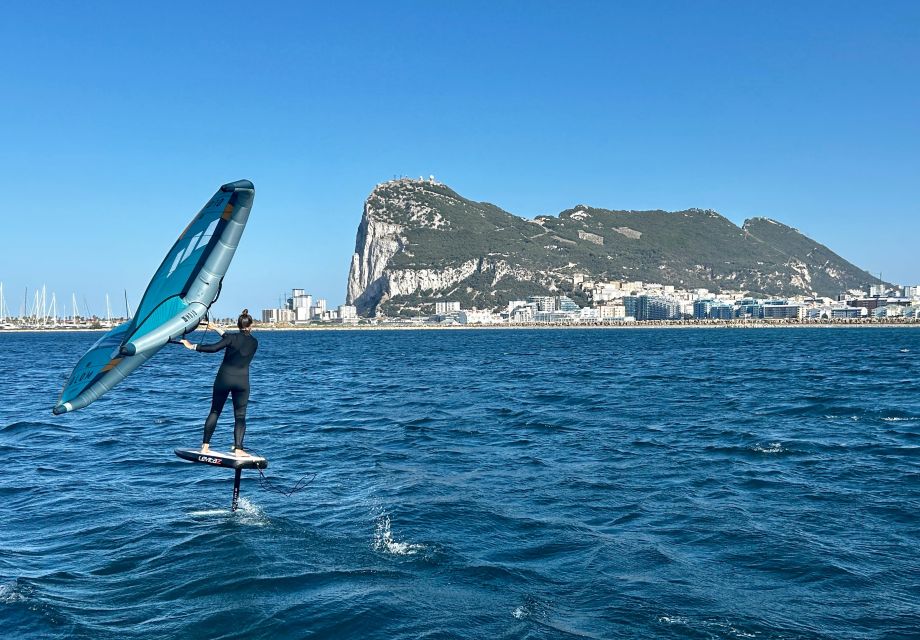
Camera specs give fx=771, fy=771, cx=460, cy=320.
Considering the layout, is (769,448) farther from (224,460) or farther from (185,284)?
(185,284)

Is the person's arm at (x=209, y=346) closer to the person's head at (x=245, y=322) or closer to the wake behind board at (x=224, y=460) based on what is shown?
the person's head at (x=245, y=322)

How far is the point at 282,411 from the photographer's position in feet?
107

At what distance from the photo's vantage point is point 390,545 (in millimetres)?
12539

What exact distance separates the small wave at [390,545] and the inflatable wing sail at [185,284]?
4602 mm

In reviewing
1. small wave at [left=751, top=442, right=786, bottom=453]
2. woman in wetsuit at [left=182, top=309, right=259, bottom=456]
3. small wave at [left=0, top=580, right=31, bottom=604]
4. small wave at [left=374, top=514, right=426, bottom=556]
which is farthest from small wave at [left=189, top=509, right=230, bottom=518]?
small wave at [left=751, top=442, right=786, bottom=453]

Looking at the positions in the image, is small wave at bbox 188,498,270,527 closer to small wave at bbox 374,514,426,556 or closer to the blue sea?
the blue sea

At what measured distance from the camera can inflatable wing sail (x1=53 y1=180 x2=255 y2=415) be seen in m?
11.4

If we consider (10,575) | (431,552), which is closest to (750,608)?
(431,552)

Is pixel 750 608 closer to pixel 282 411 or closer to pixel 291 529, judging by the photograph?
pixel 291 529

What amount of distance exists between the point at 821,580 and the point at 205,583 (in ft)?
28.5

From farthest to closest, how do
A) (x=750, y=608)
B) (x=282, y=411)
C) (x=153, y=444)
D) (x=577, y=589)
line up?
1. (x=282, y=411)
2. (x=153, y=444)
3. (x=577, y=589)
4. (x=750, y=608)

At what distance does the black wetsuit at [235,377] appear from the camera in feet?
40.2

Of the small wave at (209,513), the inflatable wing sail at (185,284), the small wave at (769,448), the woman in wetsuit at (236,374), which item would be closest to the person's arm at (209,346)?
the woman in wetsuit at (236,374)

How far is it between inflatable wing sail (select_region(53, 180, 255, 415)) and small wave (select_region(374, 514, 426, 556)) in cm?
460
